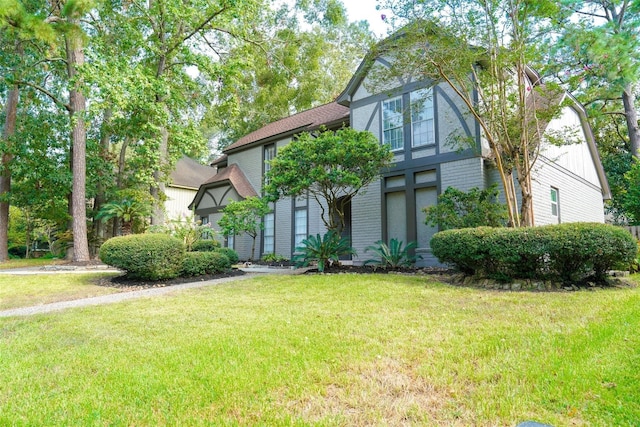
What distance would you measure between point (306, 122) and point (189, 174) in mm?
14394

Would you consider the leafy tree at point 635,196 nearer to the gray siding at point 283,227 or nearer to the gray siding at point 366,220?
the gray siding at point 366,220

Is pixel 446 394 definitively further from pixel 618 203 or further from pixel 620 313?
pixel 618 203

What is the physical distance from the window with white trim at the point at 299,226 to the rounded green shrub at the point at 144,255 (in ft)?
21.6

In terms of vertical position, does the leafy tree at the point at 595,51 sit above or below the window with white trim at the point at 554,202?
A: above

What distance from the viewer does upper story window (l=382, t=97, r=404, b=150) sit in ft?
38.2

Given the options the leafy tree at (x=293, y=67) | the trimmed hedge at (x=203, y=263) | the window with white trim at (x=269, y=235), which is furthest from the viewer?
the leafy tree at (x=293, y=67)

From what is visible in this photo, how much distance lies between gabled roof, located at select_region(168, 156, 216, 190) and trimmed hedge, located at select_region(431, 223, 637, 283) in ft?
69.4

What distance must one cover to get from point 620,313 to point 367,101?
9.86m

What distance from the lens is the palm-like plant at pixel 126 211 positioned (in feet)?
49.7

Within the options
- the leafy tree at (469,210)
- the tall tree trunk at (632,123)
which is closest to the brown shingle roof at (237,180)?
the leafy tree at (469,210)

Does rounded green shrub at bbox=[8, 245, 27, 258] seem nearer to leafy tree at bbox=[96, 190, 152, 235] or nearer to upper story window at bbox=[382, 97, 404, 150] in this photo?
leafy tree at bbox=[96, 190, 152, 235]

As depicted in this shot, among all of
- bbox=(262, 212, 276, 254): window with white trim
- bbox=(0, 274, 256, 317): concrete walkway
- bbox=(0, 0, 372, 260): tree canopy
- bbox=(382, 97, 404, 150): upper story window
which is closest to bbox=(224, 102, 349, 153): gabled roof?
bbox=(0, 0, 372, 260): tree canopy

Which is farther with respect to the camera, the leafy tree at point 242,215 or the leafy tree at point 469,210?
the leafy tree at point 242,215

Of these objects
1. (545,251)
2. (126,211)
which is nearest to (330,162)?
(545,251)
